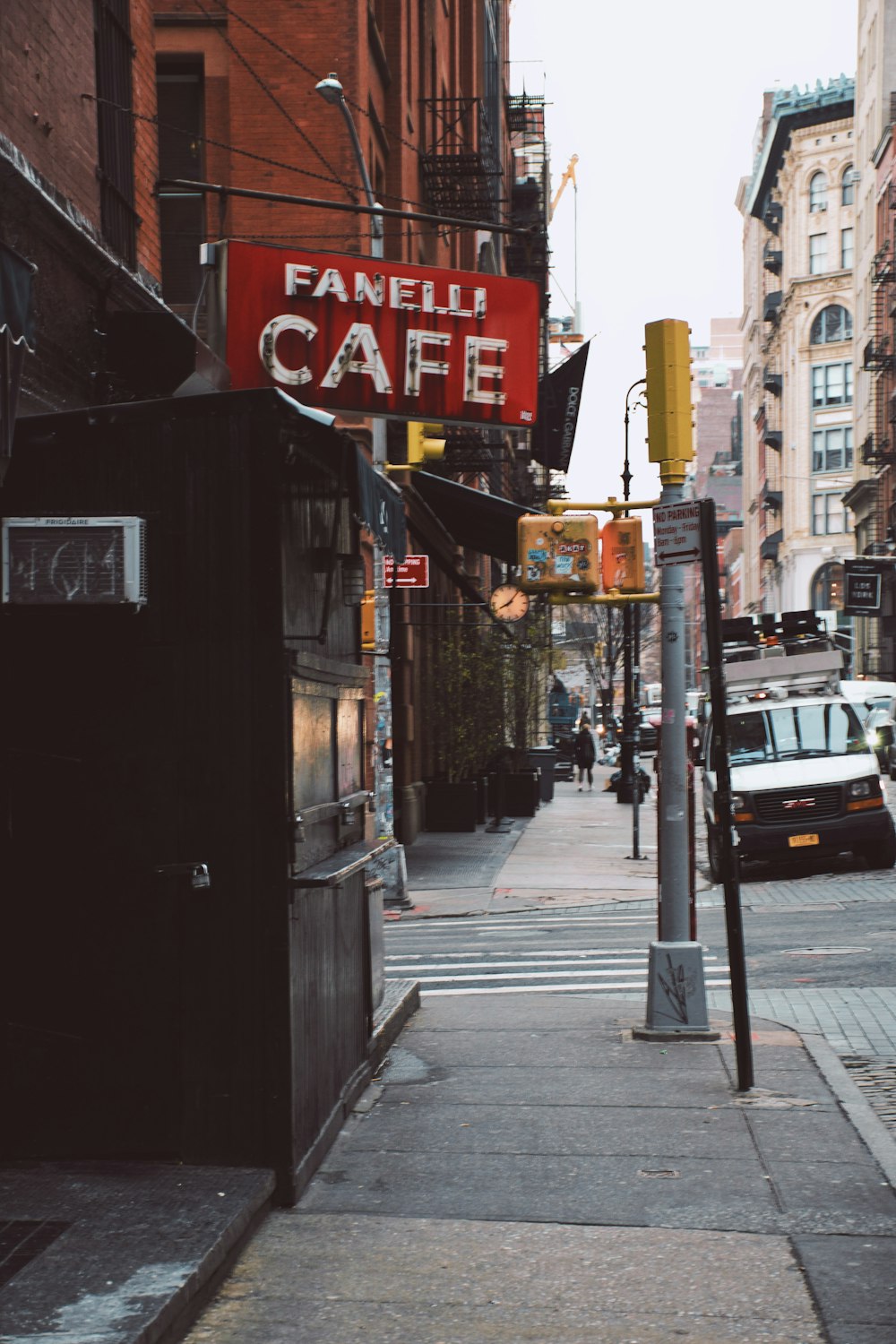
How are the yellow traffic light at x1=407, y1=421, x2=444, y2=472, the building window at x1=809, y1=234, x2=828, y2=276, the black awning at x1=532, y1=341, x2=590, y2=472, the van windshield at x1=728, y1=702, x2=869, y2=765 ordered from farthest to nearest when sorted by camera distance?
the building window at x1=809, y1=234, x2=828, y2=276
the black awning at x1=532, y1=341, x2=590, y2=472
the van windshield at x1=728, y1=702, x2=869, y2=765
the yellow traffic light at x1=407, y1=421, x2=444, y2=472

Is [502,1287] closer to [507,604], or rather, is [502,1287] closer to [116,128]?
[116,128]

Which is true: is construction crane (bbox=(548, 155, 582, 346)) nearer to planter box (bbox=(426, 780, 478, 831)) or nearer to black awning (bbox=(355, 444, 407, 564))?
planter box (bbox=(426, 780, 478, 831))

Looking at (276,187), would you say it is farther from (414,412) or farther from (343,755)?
(343,755)

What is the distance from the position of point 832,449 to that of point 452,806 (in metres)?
70.8

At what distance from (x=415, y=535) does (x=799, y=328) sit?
7724 cm

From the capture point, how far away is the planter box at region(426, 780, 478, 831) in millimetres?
30516

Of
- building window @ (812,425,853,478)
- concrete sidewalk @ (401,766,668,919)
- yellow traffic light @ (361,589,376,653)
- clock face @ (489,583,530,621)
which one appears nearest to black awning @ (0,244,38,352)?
yellow traffic light @ (361,589,376,653)

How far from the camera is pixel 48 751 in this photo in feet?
Result: 21.6

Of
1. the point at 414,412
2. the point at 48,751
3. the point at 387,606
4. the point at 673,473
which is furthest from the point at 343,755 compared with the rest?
the point at 387,606

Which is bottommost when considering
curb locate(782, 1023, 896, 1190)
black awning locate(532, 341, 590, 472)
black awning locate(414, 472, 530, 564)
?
curb locate(782, 1023, 896, 1190)

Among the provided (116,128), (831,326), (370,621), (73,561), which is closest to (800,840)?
(370,621)

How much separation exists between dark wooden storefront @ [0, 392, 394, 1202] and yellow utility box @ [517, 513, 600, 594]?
492 centimetres

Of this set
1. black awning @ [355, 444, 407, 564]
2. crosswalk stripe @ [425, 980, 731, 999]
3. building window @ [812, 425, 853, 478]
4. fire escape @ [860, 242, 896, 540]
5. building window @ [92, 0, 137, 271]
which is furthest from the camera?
building window @ [812, 425, 853, 478]

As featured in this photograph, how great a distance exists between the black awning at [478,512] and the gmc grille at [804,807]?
6570 mm
